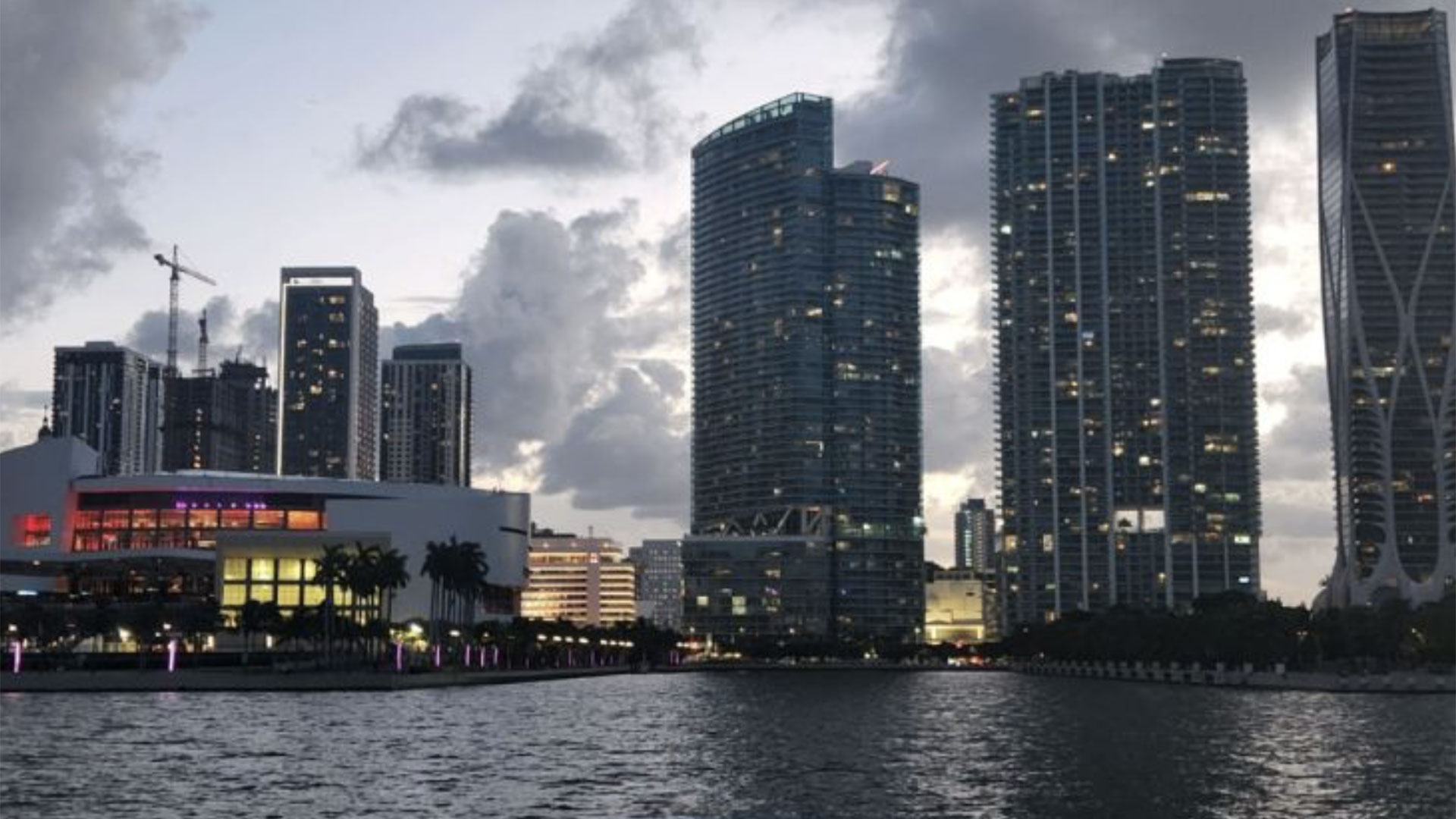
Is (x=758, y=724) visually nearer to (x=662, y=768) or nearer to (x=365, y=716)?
(x=365, y=716)

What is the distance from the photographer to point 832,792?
81.7 metres

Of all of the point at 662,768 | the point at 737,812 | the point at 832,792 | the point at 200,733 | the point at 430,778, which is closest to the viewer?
the point at 737,812

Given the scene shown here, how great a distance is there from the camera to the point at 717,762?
100812mm

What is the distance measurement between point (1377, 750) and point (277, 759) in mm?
68230

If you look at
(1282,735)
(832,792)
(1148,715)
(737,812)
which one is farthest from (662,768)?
(1148,715)

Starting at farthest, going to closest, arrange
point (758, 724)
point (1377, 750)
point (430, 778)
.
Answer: point (758, 724) → point (1377, 750) → point (430, 778)

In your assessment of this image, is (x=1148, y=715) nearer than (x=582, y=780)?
No

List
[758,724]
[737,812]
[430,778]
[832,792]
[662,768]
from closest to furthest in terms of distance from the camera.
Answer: [737,812], [832,792], [430,778], [662,768], [758,724]

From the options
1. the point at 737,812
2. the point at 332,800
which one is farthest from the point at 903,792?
the point at 332,800

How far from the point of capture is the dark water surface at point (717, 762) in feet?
249

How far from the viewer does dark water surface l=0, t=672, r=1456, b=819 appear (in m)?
75.8

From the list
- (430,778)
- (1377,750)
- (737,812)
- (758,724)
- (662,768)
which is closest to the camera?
(737,812)

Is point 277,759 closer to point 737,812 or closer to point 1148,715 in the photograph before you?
point 737,812

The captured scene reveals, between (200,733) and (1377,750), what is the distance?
263ft
